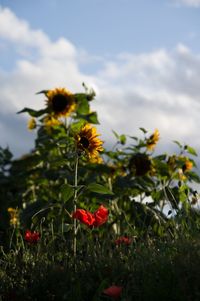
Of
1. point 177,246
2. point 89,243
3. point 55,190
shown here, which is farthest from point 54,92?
point 177,246

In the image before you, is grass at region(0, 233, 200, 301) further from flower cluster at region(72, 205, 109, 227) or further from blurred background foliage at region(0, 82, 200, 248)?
blurred background foliage at region(0, 82, 200, 248)

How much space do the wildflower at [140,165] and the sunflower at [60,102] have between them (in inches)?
38.8

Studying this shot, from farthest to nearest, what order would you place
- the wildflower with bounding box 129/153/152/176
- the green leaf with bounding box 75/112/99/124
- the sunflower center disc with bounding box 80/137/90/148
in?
the wildflower with bounding box 129/153/152/176
the green leaf with bounding box 75/112/99/124
the sunflower center disc with bounding box 80/137/90/148

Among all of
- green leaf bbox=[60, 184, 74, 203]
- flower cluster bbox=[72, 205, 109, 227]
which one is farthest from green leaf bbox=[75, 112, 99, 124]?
flower cluster bbox=[72, 205, 109, 227]

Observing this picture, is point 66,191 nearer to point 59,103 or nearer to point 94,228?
point 94,228

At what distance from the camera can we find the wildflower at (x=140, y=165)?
808 centimetres

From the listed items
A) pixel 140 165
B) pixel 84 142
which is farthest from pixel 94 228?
pixel 140 165

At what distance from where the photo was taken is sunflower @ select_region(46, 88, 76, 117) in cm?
820

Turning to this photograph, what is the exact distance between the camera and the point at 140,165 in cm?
812

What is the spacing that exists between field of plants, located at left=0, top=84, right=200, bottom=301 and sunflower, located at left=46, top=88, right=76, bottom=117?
12 mm

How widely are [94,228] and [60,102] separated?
2.36 metres

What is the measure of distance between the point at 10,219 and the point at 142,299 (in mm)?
5307

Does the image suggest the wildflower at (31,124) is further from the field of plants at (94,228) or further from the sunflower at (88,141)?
the sunflower at (88,141)

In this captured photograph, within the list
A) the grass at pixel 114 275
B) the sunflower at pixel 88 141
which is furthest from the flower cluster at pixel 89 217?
the sunflower at pixel 88 141
